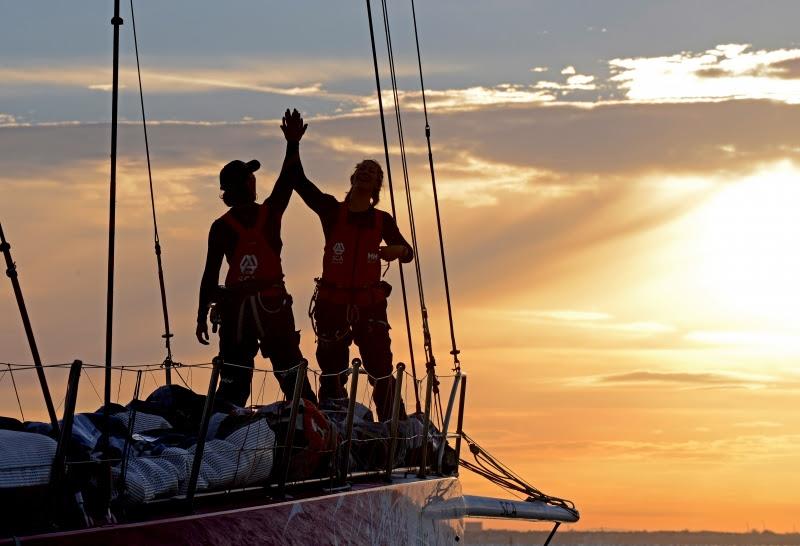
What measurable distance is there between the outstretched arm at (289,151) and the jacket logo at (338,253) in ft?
2.39

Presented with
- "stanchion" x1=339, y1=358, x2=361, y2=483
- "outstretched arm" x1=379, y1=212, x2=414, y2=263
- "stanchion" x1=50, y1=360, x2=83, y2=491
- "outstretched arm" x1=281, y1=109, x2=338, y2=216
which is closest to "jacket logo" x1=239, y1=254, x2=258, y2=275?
"outstretched arm" x1=281, y1=109, x2=338, y2=216

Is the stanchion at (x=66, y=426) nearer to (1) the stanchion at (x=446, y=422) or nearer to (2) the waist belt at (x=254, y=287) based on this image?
(2) the waist belt at (x=254, y=287)

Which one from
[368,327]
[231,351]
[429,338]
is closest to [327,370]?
[368,327]

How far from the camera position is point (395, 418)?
12617 mm

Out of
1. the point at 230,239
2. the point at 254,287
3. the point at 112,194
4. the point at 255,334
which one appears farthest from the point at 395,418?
the point at 112,194

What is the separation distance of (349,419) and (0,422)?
10.2 ft

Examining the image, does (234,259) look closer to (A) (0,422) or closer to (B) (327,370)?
(B) (327,370)

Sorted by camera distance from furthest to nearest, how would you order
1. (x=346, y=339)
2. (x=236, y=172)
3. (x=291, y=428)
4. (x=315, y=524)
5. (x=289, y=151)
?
(x=346, y=339), (x=289, y=151), (x=236, y=172), (x=315, y=524), (x=291, y=428)

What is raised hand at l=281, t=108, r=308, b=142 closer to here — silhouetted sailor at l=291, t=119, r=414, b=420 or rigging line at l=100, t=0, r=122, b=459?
silhouetted sailor at l=291, t=119, r=414, b=420

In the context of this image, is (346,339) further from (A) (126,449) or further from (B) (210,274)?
(A) (126,449)

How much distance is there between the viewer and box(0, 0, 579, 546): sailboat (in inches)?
270

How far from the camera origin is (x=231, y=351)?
1338 centimetres

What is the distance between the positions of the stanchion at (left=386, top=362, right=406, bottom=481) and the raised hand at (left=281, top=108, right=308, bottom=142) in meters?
2.60

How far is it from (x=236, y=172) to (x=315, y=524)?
13.7 feet
